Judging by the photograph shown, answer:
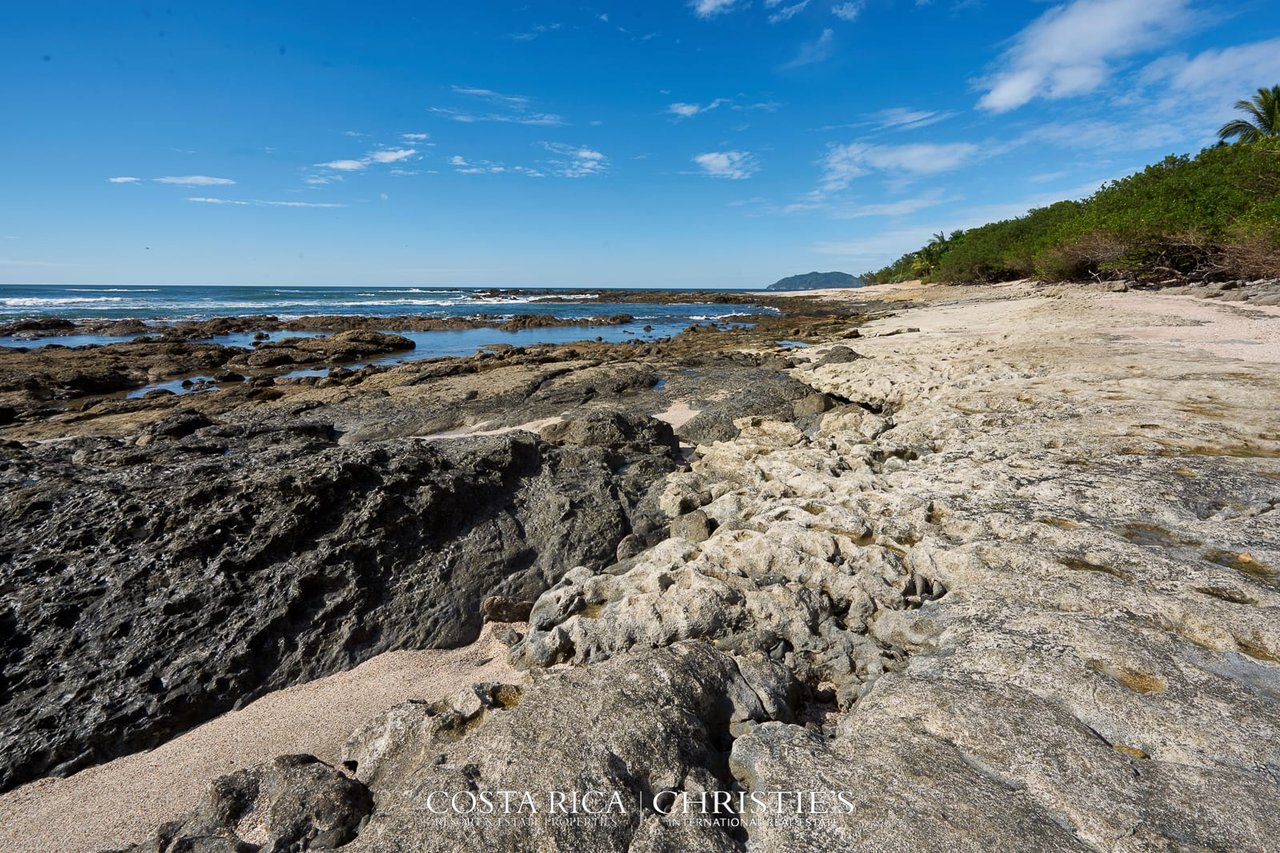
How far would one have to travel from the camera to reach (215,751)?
3537mm

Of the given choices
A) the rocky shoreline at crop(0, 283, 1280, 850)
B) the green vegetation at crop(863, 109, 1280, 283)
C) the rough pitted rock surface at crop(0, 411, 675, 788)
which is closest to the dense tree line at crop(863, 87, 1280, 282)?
the green vegetation at crop(863, 109, 1280, 283)

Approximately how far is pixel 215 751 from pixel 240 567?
1.38 metres

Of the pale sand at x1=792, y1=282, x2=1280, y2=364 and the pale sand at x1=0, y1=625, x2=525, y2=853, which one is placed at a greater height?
the pale sand at x1=792, y1=282, x2=1280, y2=364

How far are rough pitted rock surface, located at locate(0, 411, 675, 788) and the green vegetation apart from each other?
24.7 m

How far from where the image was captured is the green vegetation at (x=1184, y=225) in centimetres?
1875

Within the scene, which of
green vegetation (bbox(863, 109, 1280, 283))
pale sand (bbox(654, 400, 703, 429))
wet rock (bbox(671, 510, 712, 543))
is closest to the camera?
wet rock (bbox(671, 510, 712, 543))

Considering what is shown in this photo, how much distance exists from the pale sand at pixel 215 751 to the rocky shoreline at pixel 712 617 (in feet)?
0.22

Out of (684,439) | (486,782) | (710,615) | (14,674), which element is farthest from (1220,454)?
(14,674)

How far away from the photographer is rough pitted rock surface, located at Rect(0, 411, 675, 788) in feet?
12.3

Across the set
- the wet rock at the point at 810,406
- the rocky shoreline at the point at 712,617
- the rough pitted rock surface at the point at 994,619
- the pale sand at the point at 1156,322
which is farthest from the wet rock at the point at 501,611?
the pale sand at the point at 1156,322

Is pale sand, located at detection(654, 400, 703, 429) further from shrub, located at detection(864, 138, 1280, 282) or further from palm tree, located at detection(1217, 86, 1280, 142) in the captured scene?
palm tree, located at detection(1217, 86, 1280, 142)

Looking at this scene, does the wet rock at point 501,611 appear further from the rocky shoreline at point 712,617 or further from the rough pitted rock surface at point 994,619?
the rough pitted rock surface at point 994,619

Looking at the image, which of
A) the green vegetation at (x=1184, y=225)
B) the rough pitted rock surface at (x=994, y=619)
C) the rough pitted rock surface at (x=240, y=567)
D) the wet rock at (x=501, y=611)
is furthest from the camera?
the green vegetation at (x=1184, y=225)

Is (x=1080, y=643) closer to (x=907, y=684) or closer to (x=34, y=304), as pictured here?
(x=907, y=684)
